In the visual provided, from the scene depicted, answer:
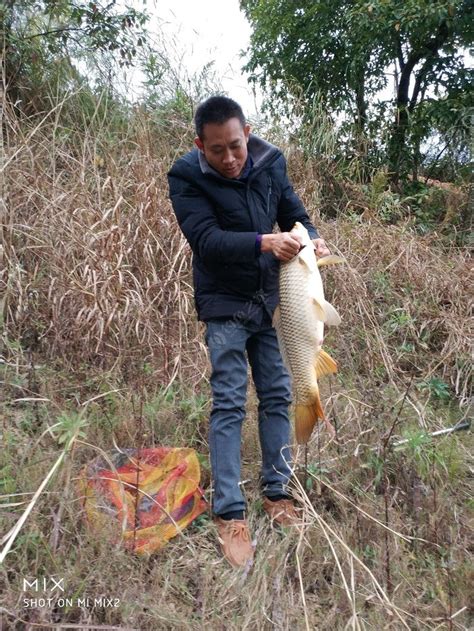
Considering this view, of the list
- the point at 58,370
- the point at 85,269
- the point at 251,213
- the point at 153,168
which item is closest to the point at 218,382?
the point at 251,213

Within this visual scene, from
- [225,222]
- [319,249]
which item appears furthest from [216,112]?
[319,249]

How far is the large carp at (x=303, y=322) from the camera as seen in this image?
2092 mm

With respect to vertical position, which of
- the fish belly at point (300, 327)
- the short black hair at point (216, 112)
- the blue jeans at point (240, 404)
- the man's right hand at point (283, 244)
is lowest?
the blue jeans at point (240, 404)

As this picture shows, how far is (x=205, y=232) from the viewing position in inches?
85.0

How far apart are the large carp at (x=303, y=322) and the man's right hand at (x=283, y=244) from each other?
0.03 metres

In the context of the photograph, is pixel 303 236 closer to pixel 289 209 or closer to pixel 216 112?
pixel 289 209

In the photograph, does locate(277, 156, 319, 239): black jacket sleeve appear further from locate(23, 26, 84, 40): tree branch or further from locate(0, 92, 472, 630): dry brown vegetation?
locate(23, 26, 84, 40): tree branch

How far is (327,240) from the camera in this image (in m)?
4.70

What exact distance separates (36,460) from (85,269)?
1.47 meters

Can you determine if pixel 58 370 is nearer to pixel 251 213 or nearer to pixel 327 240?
pixel 251 213

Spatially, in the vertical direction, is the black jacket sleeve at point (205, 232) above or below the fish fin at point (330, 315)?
above

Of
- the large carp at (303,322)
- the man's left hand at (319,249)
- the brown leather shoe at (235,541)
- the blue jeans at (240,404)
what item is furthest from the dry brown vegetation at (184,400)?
the man's left hand at (319,249)

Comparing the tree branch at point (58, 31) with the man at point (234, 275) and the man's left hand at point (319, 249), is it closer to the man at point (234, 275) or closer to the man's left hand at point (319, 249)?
the man at point (234, 275)

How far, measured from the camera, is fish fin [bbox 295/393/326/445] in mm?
2170
